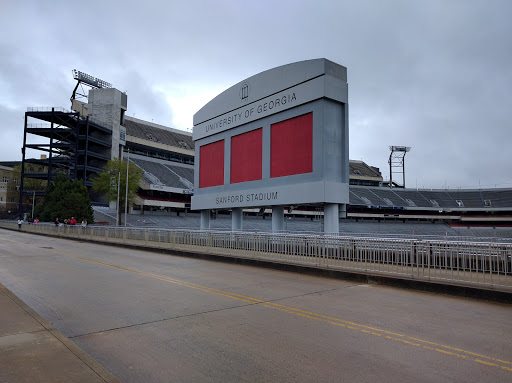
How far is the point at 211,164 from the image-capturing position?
81.9ft

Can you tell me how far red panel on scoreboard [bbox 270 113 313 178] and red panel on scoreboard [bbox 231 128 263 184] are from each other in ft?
4.21

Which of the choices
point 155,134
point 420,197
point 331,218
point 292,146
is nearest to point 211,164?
point 292,146

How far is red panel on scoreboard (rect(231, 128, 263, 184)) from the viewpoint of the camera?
69.1 feet

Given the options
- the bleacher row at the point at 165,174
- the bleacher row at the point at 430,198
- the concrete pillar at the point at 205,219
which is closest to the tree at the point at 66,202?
the bleacher row at the point at 165,174

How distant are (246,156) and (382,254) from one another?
1200 cm

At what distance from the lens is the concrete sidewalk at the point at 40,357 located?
3955 millimetres

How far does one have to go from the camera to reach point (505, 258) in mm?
8961

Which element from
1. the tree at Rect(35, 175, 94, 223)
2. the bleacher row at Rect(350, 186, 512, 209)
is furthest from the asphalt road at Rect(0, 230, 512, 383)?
the bleacher row at Rect(350, 186, 512, 209)

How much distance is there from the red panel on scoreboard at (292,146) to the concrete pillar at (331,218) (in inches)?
78.7

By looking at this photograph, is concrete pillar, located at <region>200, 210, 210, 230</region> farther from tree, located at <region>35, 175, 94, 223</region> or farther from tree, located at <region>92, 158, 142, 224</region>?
tree, located at <region>35, 175, 94, 223</region>

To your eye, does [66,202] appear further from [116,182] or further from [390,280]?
[390,280]

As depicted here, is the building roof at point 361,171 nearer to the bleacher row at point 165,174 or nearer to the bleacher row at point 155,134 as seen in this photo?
the bleacher row at point 155,134

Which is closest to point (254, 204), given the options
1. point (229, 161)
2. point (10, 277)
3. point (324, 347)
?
point (229, 161)

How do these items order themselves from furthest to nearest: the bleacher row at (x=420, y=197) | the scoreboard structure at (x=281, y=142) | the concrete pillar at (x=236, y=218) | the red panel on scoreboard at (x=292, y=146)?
1. the bleacher row at (x=420, y=197)
2. the concrete pillar at (x=236, y=218)
3. the red panel on scoreboard at (x=292, y=146)
4. the scoreboard structure at (x=281, y=142)
